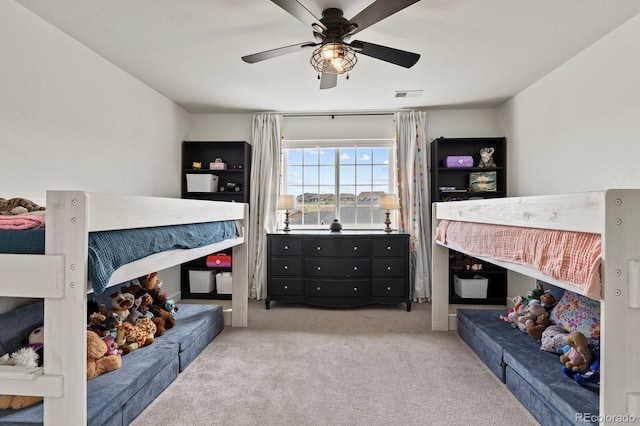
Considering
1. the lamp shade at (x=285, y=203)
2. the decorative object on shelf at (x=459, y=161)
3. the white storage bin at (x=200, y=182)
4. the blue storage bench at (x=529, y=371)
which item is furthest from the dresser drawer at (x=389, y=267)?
the white storage bin at (x=200, y=182)

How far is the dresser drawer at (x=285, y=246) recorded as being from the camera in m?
3.70

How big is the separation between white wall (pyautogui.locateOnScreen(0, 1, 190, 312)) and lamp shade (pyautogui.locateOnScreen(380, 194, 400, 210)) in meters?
2.51

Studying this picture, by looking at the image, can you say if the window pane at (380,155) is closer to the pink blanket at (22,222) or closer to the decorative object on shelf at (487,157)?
the decorative object on shelf at (487,157)

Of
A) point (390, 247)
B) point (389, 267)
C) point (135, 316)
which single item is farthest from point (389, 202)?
point (135, 316)

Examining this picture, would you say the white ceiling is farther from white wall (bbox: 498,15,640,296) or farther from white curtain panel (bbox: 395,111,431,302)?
white curtain panel (bbox: 395,111,431,302)

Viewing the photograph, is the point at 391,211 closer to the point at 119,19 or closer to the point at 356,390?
the point at 356,390

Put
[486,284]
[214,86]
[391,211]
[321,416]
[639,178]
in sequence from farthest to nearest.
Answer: [391,211], [486,284], [214,86], [639,178], [321,416]

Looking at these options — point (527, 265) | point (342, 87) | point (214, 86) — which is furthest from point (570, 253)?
point (214, 86)

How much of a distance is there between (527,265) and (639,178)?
1329 mm

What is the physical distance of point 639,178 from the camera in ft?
7.08

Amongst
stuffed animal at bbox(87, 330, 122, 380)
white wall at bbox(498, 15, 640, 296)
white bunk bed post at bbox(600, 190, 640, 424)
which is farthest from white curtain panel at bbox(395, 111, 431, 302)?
stuffed animal at bbox(87, 330, 122, 380)

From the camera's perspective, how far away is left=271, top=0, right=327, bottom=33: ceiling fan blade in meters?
1.63

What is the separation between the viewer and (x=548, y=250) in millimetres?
1384

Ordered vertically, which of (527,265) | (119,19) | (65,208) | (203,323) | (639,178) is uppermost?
(119,19)
